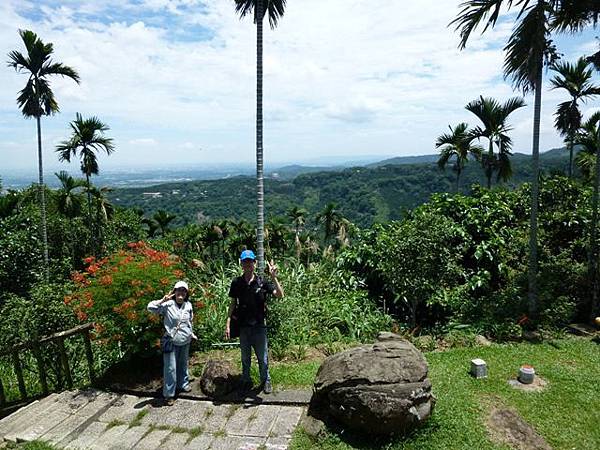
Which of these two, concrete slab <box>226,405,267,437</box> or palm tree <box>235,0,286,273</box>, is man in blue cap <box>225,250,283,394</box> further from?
palm tree <box>235,0,286,273</box>

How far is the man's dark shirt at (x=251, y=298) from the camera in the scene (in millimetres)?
4922

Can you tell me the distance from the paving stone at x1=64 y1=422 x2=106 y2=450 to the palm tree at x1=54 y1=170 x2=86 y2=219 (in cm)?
1744

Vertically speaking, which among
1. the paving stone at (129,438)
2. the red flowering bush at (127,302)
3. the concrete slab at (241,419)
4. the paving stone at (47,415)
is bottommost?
the paving stone at (47,415)

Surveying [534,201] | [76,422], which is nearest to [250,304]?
[76,422]

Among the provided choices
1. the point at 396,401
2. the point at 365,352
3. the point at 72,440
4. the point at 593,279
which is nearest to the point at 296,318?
the point at 365,352

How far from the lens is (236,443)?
14.1ft

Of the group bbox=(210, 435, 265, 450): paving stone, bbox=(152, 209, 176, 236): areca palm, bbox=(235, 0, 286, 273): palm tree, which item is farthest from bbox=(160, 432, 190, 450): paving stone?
bbox=(152, 209, 176, 236): areca palm

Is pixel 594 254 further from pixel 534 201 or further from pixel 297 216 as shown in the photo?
pixel 297 216

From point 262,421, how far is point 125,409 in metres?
1.74

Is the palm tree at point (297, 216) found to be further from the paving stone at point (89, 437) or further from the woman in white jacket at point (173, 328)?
the paving stone at point (89, 437)

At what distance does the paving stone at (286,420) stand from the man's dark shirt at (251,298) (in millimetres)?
1020

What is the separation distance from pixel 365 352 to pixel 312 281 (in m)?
3.99

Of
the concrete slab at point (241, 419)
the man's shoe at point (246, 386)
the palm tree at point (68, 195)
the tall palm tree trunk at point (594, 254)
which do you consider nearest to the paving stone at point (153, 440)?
the concrete slab at point (241, 419)

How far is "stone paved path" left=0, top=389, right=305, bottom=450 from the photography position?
14.3ft
